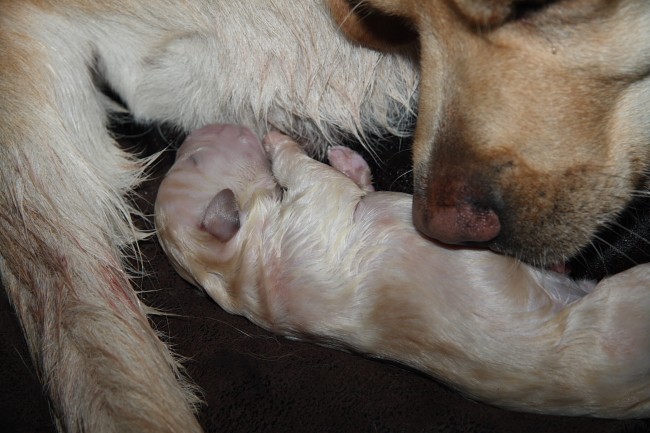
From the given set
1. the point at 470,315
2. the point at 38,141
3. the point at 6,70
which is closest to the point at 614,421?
the point at 470,315

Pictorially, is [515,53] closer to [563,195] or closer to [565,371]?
[563,195]

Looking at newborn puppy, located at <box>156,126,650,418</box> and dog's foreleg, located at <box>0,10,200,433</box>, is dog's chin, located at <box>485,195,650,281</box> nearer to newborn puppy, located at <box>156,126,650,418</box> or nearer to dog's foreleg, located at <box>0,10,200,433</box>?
newborn puppy, located at <box>156,126,650,418</box>

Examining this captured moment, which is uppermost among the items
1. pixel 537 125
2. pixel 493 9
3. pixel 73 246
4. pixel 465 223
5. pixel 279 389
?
pixel 493 9

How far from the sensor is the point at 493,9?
152 cm

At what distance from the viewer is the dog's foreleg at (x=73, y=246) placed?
4.93 ft

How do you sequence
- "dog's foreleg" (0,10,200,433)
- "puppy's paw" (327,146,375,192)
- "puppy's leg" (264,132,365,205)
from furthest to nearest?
"puppy's paw" (327,146,375,192) → "puppy's leg" (264,132,365,205) → "dog's foreleg" (0,10,200,433)

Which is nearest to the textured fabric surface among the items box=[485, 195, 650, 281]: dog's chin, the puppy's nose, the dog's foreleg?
the dog's foreleg

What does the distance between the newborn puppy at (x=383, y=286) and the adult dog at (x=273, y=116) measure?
0.11 m

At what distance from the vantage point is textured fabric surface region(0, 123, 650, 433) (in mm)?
1807

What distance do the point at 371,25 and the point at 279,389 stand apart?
2.93 ft

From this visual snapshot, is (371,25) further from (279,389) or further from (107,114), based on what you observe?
(279,389)

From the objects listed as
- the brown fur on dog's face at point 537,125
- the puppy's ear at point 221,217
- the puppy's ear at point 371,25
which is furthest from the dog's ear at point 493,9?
the puppy's ear at point 221,217

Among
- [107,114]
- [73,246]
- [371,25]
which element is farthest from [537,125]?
[107,114]

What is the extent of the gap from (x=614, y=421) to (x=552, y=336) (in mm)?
279
